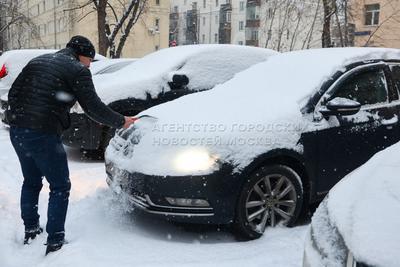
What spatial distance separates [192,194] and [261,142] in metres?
0.71

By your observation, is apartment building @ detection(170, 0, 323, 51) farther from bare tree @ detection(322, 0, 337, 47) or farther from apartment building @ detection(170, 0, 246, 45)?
bare tree @ detection(322, 0, 337, 47)

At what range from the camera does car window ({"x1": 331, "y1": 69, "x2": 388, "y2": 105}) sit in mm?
4359

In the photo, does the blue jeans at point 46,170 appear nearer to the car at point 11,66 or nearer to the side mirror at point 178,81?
the side mirror at point 178,81

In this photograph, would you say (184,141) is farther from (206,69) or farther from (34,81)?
(206,69)

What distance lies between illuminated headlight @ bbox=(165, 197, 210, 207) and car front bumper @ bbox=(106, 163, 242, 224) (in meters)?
0.02

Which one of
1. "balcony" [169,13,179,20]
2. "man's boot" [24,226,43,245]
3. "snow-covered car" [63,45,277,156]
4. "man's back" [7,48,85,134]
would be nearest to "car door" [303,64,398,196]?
"man's back" [7,48,85,134]

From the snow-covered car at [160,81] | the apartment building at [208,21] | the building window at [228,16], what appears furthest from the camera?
the building window at [228,16]

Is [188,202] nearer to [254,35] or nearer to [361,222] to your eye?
[361,222]

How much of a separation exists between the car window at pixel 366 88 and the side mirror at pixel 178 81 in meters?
2.76

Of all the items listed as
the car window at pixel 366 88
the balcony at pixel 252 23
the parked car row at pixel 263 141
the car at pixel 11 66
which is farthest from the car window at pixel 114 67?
the balcony at pixel 252 23

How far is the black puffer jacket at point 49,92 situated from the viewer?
3.38 metres

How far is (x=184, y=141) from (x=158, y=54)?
167 inches

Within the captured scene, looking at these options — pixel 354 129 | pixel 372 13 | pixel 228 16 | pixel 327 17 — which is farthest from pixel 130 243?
pixel 228 16

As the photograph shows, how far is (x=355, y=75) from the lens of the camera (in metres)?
4.43
